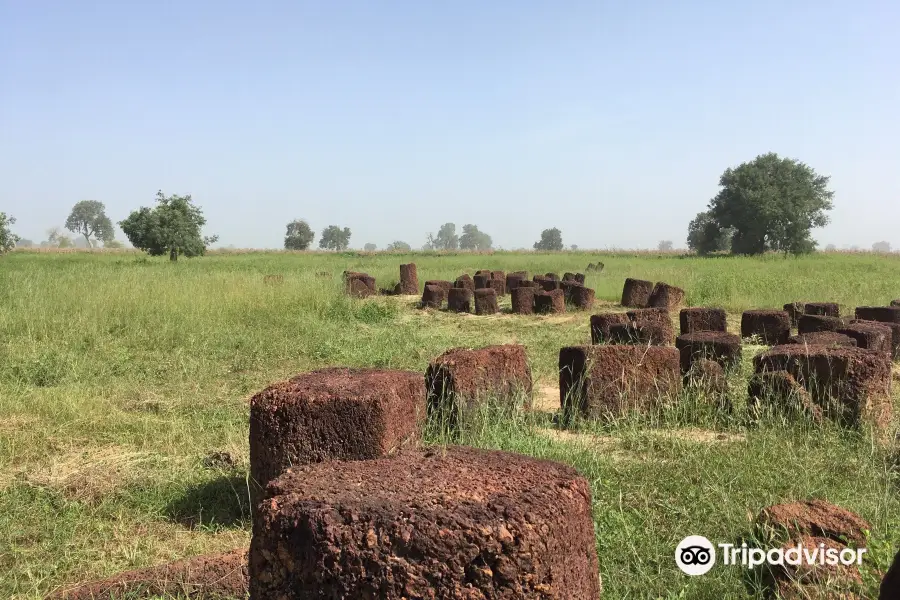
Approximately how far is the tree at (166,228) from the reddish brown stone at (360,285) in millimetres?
18020

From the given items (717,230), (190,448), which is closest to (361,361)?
(190,448)

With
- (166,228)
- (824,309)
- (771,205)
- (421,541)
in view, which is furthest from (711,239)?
(421,541)

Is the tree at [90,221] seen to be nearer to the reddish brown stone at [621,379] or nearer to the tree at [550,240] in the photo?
the tree at [550,240]

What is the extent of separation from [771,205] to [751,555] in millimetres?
47629

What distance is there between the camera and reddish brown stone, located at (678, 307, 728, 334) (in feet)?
30.6

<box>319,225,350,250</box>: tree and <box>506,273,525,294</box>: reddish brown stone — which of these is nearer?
<box>506,273,525,294</box>: reddish brown stone

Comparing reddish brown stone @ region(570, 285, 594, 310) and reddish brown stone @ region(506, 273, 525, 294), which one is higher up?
reddish brown stone @ region(506, 273, 525, 294)

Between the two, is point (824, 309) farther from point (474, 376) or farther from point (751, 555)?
point (751, 555)

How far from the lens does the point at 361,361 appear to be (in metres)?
8.91

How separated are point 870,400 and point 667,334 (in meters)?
2.89

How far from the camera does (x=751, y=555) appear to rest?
119 inches

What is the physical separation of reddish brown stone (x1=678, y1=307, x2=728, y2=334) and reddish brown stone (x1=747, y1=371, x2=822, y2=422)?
3.87m

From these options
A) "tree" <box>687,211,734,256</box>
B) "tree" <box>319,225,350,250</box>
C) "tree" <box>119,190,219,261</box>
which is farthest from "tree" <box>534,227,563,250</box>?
"tree" <box>119,190,219,261</box>

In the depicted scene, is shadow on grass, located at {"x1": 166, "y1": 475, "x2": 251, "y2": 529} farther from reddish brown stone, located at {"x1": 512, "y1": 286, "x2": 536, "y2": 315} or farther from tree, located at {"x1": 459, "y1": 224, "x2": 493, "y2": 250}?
tree, located at {"x1": 459, "y1": 224, "x2": 493, "y2": 250}
